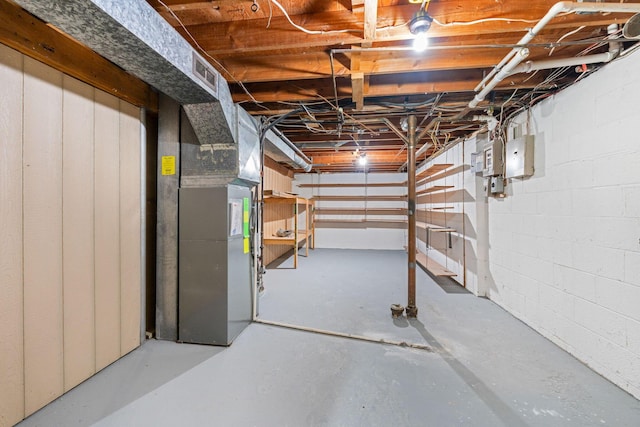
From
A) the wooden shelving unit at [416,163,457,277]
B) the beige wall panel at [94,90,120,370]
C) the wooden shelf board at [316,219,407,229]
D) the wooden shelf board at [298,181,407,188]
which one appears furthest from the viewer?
the wooden shelf board at [316,219,407,229]

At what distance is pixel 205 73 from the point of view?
1.58m

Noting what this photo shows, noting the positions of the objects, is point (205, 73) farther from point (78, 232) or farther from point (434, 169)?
point (434, 169)

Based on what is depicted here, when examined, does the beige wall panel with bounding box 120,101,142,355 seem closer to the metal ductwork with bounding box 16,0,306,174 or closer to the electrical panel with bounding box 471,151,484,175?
the metal ductwork with bounding box 16,0,306,174

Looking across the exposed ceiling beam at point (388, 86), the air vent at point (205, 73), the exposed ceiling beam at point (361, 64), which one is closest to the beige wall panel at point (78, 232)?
the air vent at point (205, 73)

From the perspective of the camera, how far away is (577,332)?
1809 millimetres

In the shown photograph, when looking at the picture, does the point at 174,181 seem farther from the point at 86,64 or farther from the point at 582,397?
the point at 582,397

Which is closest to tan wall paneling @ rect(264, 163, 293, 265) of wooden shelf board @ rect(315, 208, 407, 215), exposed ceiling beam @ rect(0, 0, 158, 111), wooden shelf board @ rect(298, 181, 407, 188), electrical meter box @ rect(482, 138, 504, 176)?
wooden shelf board @ rect(298, 181, 407, 188)

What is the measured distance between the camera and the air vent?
1490 millimetres

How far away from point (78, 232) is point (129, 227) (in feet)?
1.15

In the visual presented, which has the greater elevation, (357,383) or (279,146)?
(279,146)

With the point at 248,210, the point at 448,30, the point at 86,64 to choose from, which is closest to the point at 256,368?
the point at 248,210

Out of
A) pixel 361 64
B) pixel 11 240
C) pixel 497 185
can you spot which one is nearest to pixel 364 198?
pixel 497 185

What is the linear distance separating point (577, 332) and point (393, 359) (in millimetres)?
1328

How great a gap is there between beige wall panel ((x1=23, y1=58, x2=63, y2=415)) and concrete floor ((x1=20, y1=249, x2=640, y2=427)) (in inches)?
7.2
